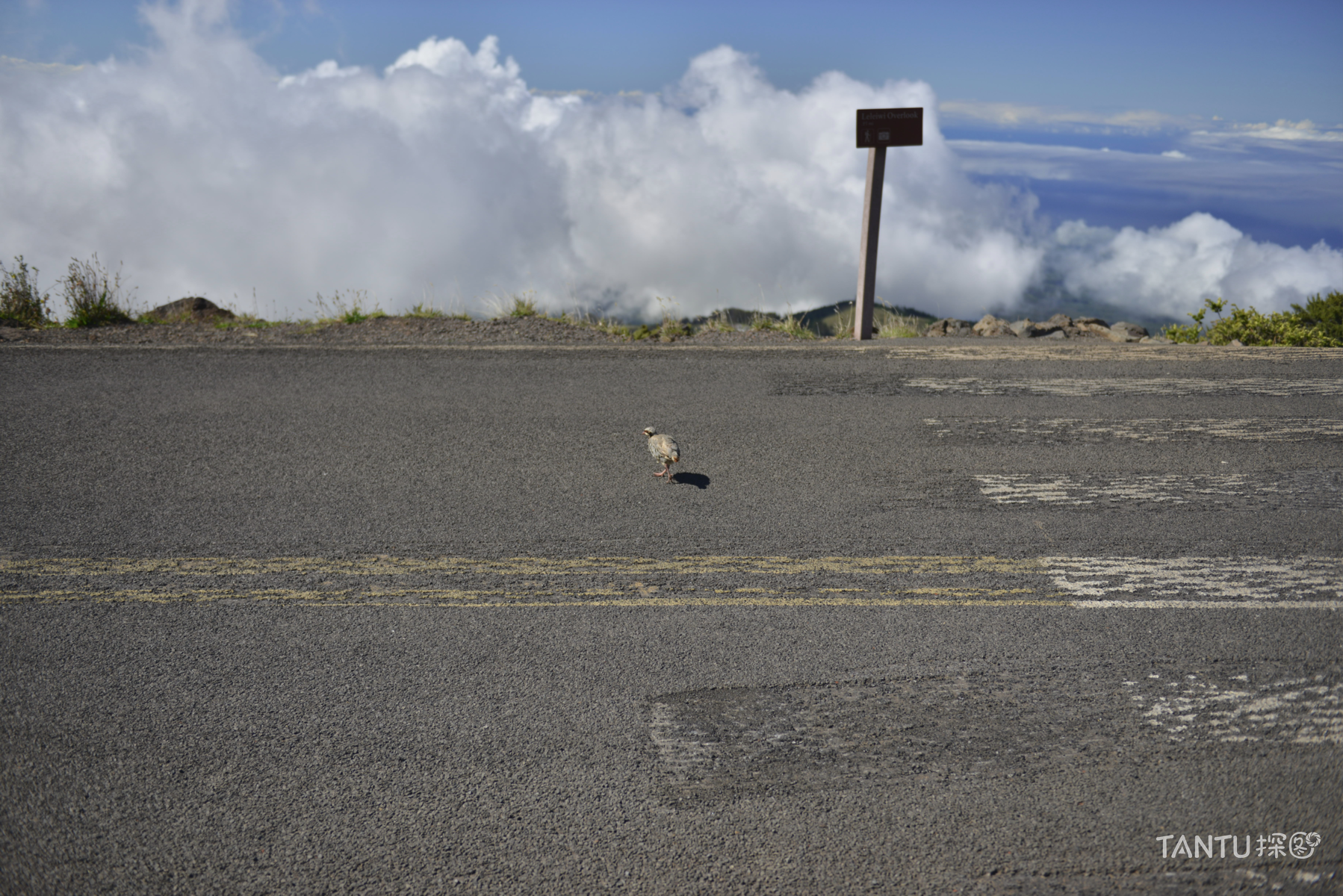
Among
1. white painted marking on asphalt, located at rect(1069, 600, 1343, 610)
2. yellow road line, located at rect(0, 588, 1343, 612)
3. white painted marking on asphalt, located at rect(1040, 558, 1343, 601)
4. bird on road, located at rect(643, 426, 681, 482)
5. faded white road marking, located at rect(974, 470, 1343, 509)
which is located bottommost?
yellow road line, located at rect(0, 588, 1343, 612)

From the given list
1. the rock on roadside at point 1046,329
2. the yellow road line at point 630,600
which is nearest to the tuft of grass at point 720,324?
the rock on roadside at point 1046,329

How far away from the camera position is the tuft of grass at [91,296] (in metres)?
10.5

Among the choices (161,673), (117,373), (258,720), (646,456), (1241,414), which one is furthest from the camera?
(117,373)

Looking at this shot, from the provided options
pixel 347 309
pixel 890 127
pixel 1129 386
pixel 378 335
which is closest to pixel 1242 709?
pixel 1129 386

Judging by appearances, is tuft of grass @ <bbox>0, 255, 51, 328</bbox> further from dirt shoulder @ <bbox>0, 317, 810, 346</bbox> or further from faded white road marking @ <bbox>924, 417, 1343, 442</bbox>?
faded white road marking @ <bbox>924, 417, 1343, 442</bbox>

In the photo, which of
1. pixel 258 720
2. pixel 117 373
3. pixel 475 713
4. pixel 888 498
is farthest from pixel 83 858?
pixel 117 373

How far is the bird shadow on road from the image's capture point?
245 inches

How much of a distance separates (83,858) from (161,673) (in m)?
1.15

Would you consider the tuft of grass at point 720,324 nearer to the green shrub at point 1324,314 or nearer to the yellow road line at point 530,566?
the yellow road line at point 530,566

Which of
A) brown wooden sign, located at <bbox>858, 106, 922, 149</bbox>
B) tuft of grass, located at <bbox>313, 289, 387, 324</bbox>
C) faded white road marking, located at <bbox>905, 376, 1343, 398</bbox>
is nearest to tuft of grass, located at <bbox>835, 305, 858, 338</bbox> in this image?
brown wooden sign, located at <bbox>858, 106, 922, 149</bbox>

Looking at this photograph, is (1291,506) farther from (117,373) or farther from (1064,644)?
(117,373)

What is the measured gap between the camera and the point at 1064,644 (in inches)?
162

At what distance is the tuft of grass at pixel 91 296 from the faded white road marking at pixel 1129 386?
10328 mm

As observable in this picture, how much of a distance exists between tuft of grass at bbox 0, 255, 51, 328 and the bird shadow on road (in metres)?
9.43
